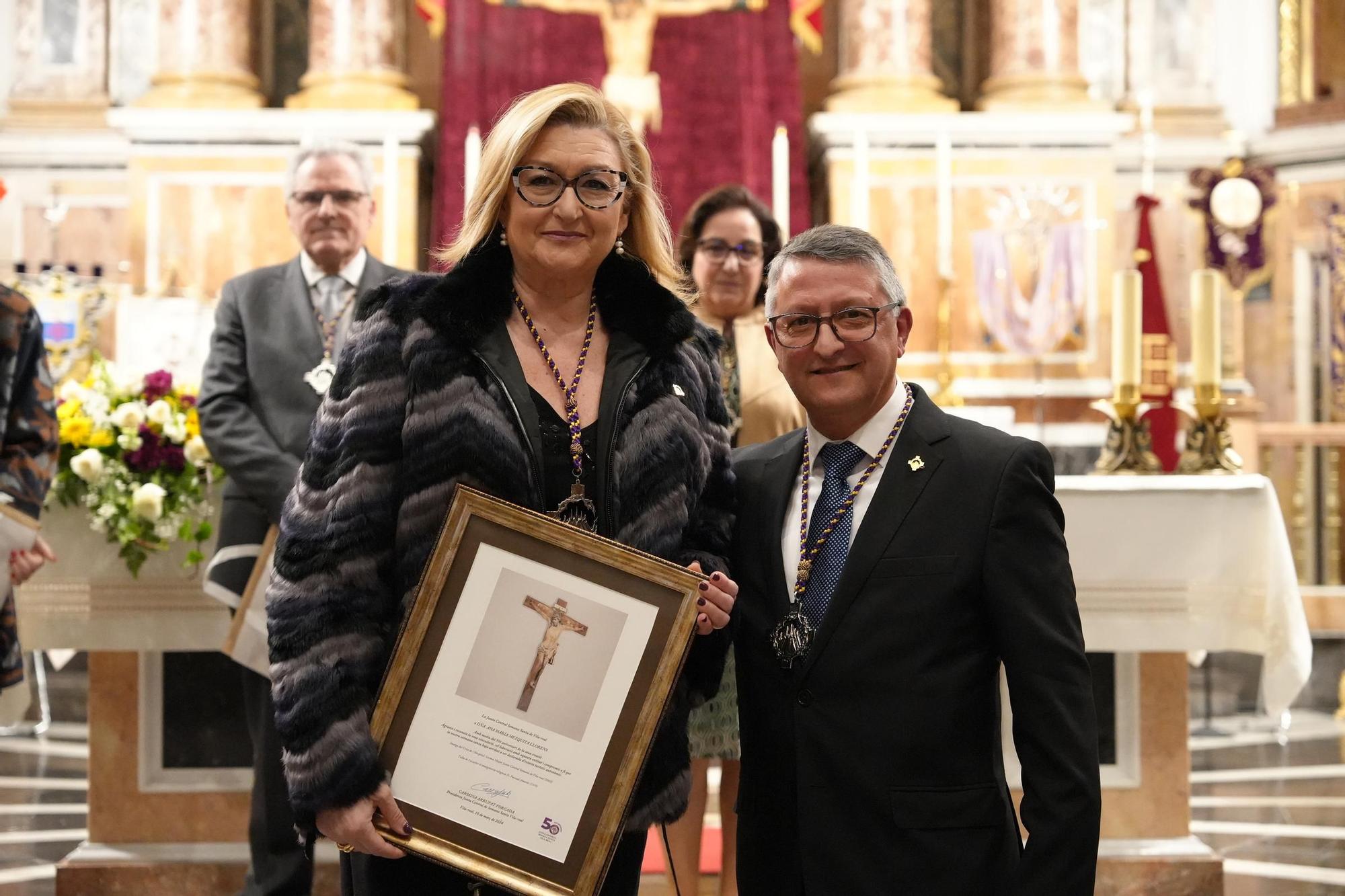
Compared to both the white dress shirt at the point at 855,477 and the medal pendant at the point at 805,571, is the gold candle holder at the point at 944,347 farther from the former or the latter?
the medal pendant at the point at 805,571

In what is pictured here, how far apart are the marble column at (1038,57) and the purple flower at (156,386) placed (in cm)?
651

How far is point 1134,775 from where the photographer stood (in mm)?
4387

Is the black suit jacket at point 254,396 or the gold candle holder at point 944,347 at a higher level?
the gold candle holder at point 944,347

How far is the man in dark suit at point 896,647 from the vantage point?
2043 millimetres

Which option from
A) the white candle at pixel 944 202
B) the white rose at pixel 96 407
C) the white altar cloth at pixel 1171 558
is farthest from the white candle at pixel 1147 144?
the white rose at pixel 96 407

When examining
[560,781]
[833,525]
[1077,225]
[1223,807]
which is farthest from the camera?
[1077,225]

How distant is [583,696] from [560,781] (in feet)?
0.40

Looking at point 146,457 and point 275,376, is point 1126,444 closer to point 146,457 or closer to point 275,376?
point 275,376

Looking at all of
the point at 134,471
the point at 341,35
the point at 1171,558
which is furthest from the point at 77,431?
the point at 341,35

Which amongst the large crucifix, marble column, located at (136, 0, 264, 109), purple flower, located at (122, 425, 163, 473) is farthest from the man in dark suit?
marble column, located at (136, 0, 264, 109)

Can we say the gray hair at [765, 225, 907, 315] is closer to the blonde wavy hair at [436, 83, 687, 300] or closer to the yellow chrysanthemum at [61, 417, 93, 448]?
the blonde wavy hair at [436, 83, 687, 300]

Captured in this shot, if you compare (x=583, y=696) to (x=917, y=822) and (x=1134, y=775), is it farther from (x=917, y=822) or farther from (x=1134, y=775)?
(x=1134, y=775)

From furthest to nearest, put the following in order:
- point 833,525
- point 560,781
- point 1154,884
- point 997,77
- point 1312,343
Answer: point 1312,343, point 997,77, point 1154,884, point 833,525, point 560,781

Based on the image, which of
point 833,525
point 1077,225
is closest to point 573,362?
point 833,525
